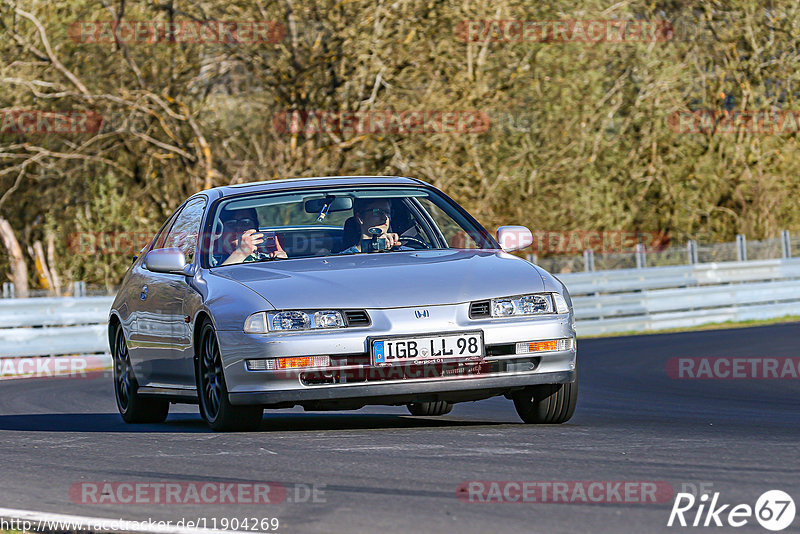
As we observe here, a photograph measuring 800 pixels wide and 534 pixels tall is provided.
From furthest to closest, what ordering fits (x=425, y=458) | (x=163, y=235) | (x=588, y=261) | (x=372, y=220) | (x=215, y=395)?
(x=588, y=261) → (x=163, y=235) → (x=372, y=220) → (x=215, y=395) → (x=425, y=458)

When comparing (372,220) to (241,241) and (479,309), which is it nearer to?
(241,241)

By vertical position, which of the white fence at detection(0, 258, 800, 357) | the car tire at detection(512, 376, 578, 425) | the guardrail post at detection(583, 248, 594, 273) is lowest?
the white fence at detection(0, 258, 800, 357)

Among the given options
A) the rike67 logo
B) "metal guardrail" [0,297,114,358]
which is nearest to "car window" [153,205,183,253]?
the rike67 logo

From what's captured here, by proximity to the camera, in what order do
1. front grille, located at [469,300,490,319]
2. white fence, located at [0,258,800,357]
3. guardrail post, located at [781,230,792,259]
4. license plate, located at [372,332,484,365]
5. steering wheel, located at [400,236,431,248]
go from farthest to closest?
guardrail post, located at [781,230,792,259]
white fence, located at [0,258,800,357]
steering wheel, located at [400,236,431,248]
front grille, located at [469,300,490,319]
license plate, located at [372,332,484,365]

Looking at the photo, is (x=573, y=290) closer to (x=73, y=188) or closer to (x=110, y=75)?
(x=110, y=75)

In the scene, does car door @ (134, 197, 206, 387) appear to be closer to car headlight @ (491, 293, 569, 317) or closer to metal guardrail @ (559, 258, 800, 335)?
car headlight @ (491, 293, 569, 317)

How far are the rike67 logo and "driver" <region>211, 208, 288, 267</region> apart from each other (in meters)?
3.96

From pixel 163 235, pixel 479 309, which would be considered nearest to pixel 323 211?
pixel 163 235

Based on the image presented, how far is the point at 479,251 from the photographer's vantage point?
8852 mm

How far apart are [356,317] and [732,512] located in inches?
118

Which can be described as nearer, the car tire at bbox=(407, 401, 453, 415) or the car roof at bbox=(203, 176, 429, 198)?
the car roof at bbox=(203, 176, 429, 198)

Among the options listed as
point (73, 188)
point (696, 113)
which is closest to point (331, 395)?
point (73, 188)

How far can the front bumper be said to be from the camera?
302 inches

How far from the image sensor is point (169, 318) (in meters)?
9.23
